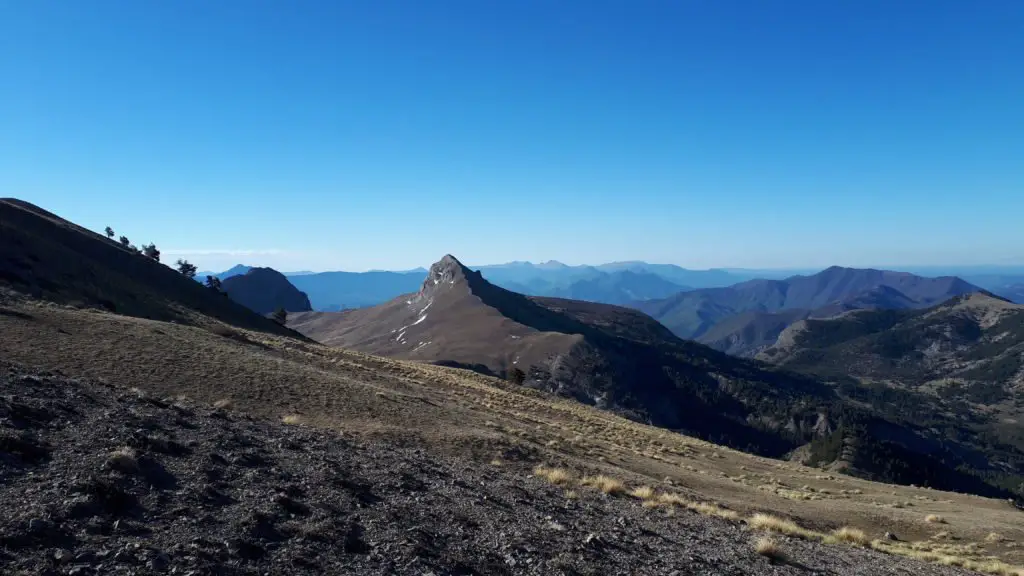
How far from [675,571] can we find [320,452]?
35.5 feet

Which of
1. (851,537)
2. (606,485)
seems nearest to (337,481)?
(606,485)

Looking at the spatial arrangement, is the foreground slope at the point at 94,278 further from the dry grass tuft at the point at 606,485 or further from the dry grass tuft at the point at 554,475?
the dry grass tuft at the point at 606,485

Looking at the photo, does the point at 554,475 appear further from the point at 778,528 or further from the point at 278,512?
the point at 278,512

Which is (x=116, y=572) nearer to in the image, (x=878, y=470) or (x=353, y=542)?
(x=353, y=542)

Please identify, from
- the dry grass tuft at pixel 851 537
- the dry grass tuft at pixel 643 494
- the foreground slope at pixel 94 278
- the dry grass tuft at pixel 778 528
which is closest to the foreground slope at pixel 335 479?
the dry grass tuft at pixel 778 528

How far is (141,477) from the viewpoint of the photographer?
11.5 m

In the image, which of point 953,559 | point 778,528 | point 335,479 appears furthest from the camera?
point 953,559

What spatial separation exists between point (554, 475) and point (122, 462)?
43.9ft

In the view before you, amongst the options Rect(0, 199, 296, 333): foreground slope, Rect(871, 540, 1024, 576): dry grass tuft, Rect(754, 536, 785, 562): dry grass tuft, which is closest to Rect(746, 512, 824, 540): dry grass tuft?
Rect(871, 540, 1024, 576): dry grass tuft

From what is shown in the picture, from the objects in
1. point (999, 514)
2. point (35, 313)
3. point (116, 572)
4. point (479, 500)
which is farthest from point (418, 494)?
point (999, 514)

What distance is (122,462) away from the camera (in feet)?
38.1

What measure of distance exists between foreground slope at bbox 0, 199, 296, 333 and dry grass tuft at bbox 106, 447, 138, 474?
3744cm

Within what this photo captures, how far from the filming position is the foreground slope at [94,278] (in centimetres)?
4500

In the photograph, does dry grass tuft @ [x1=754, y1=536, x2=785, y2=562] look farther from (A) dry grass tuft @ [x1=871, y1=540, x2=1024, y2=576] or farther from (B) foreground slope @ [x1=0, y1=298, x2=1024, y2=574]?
(A) dry grass tuft @ [x1=871, y1=540, x2=1024, y2=576]
